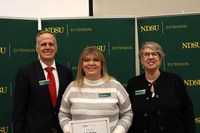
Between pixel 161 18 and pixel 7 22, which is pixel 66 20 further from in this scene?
pixel 161 18

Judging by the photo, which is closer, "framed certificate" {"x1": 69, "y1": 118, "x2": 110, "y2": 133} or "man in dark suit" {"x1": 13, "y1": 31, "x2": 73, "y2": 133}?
"framed certificate" {"x1": 69, "y1": 118, "x2": 110, "y2": 133}

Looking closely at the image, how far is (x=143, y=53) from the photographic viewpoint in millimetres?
2736

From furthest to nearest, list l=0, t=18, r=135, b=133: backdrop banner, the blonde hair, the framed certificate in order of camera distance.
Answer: l=0, t=18, r=135, b=133: backdrop banner → the blonde hair → the framed certificate

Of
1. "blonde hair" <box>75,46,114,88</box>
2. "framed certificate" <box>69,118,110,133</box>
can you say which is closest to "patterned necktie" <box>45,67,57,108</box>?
"blonde hair" <box>75,46,114,88</box>

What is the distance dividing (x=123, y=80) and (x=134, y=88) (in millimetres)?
867

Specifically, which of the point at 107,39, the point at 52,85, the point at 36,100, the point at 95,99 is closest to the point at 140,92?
the point at 95,99

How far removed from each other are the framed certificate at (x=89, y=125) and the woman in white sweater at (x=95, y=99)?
0.07 metres

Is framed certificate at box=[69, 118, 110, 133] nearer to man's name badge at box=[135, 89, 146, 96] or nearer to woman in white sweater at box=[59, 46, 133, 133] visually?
woman in white sweater at box=[59, 46, 133, 133]

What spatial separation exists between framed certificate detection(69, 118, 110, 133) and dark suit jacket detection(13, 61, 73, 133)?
375 millimetres

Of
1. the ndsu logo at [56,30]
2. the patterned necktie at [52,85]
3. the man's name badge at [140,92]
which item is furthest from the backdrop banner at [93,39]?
the man's name badge at [140,92]

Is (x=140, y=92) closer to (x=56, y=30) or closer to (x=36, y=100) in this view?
(x=36, y=100)

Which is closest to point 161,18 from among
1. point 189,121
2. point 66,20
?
point 66,20

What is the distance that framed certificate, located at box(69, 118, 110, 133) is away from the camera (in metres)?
2.42

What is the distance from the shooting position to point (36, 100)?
2672 millimetres
